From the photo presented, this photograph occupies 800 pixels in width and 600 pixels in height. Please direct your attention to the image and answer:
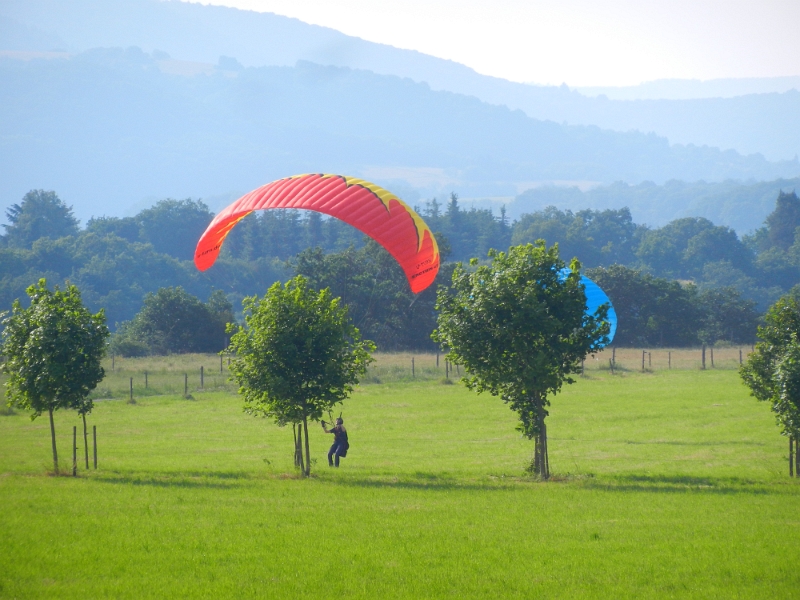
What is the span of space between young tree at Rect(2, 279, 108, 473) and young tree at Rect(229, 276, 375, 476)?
347cm

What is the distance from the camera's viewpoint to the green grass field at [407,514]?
12023 mm

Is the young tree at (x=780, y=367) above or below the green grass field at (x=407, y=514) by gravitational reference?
above

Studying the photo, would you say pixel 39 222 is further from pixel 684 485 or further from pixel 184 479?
pixel 684 485

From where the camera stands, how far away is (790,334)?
73.7ft

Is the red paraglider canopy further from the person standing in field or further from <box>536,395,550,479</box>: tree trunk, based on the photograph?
<box>536,395,550,479</box>: tree trunk

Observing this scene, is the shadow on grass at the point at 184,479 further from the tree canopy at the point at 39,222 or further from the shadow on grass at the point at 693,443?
the tree canopy at the point at 39,222

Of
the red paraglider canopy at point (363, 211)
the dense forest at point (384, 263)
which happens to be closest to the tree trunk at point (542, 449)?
the red paraglider canopy at point (363, 211)

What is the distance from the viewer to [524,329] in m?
21.5

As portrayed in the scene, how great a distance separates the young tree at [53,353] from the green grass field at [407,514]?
6.23ft

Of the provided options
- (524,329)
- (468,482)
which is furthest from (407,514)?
(524,329)

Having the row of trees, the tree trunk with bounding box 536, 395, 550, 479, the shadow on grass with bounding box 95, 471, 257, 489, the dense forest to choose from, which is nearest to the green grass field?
the shadow on grass with bounding box 95, 471, 257, 489

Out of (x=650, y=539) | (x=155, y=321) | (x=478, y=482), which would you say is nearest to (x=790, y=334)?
(x=478, y=482)

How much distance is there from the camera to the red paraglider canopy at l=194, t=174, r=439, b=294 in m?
25.9

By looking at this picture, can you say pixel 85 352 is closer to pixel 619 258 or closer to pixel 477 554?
pixel 477 554
